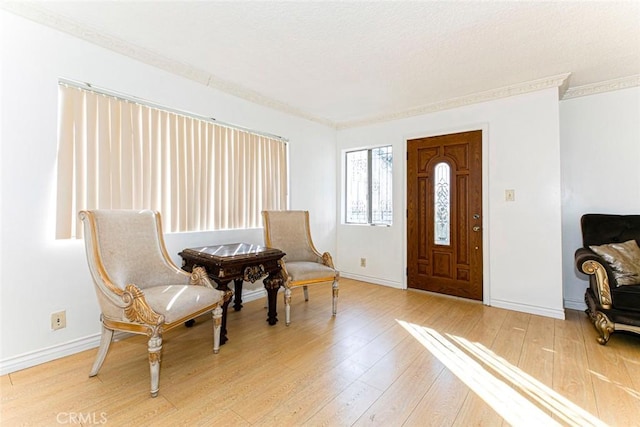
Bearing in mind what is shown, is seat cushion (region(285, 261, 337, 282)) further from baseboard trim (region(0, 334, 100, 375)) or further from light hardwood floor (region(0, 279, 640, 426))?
baseboard trim (region(0, 334, 100, 375))

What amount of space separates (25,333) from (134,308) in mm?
981

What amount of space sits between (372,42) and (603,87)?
2662 millimetres

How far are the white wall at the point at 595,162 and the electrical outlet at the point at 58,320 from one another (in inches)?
190

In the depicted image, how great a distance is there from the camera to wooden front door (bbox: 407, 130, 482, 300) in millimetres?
3498

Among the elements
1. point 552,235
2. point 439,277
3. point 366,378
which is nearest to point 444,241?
point 439,277

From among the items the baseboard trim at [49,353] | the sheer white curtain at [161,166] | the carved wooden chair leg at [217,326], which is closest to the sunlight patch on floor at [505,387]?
the carved wooden chair leg at [217,326]

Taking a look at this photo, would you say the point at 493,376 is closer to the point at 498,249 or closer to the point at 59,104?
the point at 498,249

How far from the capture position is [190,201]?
9.70 ft

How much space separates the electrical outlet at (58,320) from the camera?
83.7 inches

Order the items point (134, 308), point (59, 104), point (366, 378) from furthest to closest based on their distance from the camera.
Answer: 1. point (59, 104)
2. point (366, 378)
3. point (134, 308)

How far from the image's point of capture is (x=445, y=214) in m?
3.73

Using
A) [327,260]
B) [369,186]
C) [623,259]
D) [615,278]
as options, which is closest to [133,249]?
[327,260]

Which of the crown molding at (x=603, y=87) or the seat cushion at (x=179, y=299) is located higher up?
the crown molding at (x=603, y=87)

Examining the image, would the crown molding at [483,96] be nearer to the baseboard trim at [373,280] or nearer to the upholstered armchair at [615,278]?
the upholstered armchair at [615,278]
